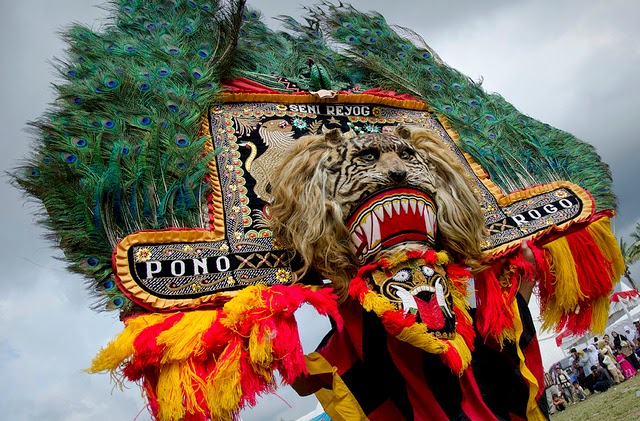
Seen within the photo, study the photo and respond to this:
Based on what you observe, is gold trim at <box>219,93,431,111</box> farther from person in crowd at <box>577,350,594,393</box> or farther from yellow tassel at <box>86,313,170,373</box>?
person in crowd at <box>577,350,594,393</box>

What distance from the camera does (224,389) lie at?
2242 mm

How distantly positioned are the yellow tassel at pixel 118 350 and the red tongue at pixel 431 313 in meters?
1.21

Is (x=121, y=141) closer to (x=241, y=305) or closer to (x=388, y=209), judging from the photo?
(x=241, y=305)

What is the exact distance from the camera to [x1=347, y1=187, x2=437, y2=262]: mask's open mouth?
264 cm

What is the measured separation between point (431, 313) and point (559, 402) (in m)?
9.32

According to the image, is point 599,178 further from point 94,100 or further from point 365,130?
point 94,100

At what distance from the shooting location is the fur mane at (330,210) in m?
2.74

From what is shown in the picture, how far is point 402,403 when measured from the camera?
9.28ft

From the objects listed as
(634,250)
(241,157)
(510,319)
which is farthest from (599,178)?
(634,250)

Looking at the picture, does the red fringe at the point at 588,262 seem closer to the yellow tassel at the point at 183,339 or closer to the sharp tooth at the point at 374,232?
the sharp tooth at the point at 374,232

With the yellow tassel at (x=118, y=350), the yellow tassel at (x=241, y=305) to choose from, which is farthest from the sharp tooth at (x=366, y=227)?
the yellow tassel at (x=118, y=350)

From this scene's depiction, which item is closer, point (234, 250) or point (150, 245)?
Result: point (150, 245)

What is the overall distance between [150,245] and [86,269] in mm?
391

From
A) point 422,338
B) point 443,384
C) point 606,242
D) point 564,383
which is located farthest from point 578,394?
point 422,338
